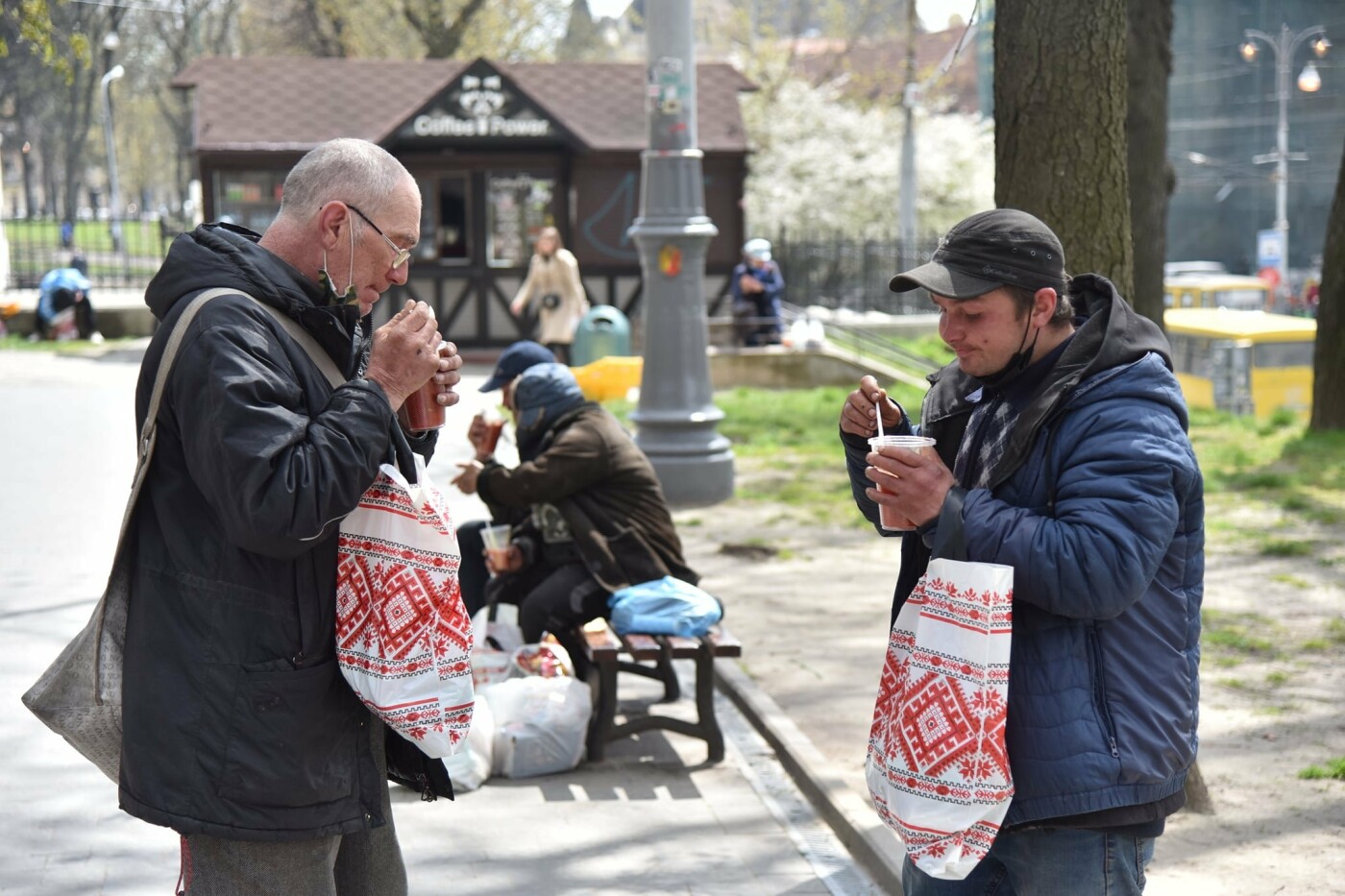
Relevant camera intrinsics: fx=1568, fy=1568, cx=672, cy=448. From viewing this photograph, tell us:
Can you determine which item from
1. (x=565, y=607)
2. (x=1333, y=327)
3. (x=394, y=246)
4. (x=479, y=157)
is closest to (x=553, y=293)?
(x=479, y=157)

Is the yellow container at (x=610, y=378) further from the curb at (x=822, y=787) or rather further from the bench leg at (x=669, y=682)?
the bench leg at (x=669, y=682)

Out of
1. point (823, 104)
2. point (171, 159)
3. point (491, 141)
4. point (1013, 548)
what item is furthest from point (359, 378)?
point (171, 159)

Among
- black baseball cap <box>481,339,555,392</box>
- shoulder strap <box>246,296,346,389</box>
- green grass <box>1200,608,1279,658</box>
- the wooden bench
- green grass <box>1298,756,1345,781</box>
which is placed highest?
shoulder strap <box>246,296,346,389</box>

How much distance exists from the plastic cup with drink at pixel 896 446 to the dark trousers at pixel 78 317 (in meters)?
22.6

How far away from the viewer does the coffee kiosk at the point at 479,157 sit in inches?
847

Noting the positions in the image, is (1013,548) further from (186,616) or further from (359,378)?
A: (186,616)

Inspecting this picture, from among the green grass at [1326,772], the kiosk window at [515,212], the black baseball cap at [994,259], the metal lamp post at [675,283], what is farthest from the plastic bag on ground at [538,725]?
the kiosk window at [515,212]

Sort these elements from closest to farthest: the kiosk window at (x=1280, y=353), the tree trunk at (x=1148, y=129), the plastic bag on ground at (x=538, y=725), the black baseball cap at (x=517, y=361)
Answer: the plastic bag on ground at (x=538, y=725) → the black baseball cap at (x=517, y=361) → the tree trunk at (x=1148, y=129) → the kiosk window at (x=1280, y=353)

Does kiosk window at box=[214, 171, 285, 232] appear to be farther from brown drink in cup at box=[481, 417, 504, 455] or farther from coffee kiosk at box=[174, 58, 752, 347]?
brown drink in cup at box=[481, 417, 504, 455]

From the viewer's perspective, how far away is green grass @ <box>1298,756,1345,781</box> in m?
5.37

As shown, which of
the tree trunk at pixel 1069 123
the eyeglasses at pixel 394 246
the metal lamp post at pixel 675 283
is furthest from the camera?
the metal lamp post at pixel 675 283

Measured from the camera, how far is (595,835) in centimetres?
515

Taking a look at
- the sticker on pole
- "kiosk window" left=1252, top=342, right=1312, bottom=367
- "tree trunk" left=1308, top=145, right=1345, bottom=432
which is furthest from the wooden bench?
"kiosk window" left=1252, top=342, right=1312, bottom=367

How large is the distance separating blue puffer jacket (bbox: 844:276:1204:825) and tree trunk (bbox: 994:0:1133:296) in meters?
2.49
